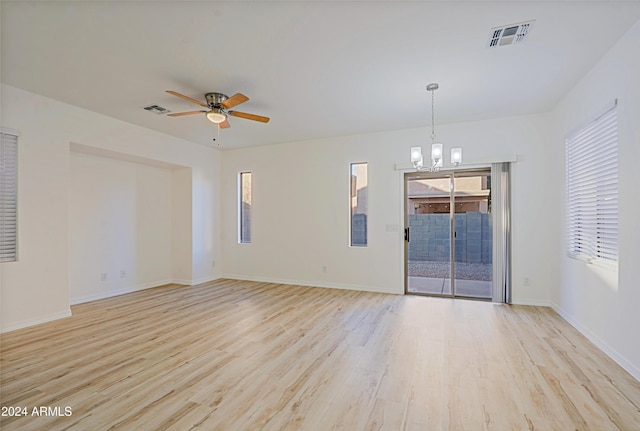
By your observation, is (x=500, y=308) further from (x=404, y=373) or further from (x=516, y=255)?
(x=404, y=373)

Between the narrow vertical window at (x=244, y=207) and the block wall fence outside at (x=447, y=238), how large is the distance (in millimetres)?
3470

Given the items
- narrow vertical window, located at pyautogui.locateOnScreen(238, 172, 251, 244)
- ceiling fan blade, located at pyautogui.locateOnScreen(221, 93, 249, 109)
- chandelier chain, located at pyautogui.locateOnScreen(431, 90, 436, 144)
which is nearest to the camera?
ceiling fan blade, located at pyautogui.locateOnScreen(221, 93, 249, 109)

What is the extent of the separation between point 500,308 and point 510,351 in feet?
5.41

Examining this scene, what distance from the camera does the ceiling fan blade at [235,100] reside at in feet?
10.7

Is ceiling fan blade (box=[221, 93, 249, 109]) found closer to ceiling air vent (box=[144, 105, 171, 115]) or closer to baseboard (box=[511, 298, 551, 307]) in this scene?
ceiling air vent (box=[144, 105, 171, 115])

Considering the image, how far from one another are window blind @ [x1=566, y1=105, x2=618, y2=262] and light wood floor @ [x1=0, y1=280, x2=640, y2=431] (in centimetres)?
103

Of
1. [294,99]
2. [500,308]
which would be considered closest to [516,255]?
[500,308]

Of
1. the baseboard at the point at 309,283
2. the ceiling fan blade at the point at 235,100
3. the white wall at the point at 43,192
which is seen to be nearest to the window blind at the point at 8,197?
the white wall at the point at 43,192

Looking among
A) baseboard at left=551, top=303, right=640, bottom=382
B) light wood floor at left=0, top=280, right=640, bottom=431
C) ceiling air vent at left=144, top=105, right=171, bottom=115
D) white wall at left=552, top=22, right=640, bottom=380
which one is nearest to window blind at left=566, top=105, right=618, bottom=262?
white wall at left=552, top=22, right=640, bottom=380

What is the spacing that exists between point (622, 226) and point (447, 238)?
252cm

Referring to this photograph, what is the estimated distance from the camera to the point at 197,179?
6250 millimetres

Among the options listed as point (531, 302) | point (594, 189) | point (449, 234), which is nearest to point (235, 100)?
point (449, 234)

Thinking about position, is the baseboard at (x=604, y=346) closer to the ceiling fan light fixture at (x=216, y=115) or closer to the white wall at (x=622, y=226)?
the white wall at (x=622, y=226)

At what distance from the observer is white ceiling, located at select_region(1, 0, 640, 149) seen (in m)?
2.32
